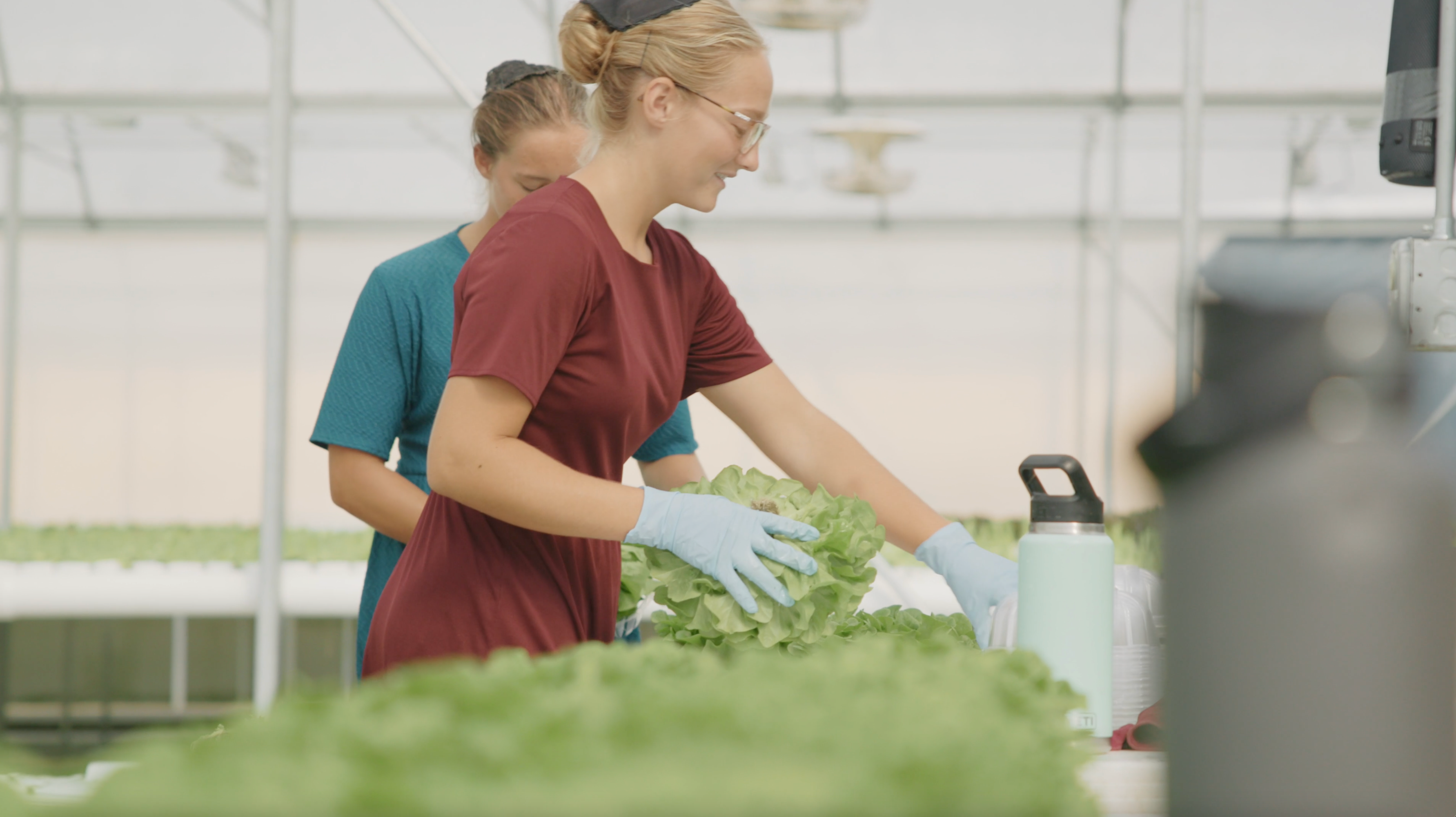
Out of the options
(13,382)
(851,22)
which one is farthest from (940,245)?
(13,382)

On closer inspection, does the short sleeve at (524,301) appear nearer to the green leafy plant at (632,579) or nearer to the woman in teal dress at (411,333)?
the green leafy plant at (632,579)

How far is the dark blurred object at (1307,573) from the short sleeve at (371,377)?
4.54 ft

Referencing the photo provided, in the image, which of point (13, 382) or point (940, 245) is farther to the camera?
point (940, 245)

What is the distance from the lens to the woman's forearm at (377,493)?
1724 millimetres

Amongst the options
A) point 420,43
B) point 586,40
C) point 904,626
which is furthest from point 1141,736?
point 420,43

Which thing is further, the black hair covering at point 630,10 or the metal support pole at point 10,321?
the metal support pole at point 10,321

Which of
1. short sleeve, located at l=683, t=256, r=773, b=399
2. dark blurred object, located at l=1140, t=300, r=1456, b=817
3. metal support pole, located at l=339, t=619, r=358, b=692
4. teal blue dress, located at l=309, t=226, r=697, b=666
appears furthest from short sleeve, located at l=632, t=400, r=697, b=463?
metal support pole, located at l=339, t=619, r=358, b=692

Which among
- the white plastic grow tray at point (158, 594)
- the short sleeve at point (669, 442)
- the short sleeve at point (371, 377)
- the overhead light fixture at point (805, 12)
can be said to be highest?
the overhead light fixture at point (805, 12)

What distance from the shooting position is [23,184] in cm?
724

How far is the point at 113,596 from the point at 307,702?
3.43 meters

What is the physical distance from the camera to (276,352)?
10.0ft

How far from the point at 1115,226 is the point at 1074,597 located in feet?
17.8

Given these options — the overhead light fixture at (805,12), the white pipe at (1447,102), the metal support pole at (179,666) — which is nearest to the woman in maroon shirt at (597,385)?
the white pipe at (1447,102)

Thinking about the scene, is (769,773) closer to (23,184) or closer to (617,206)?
(617,206)
